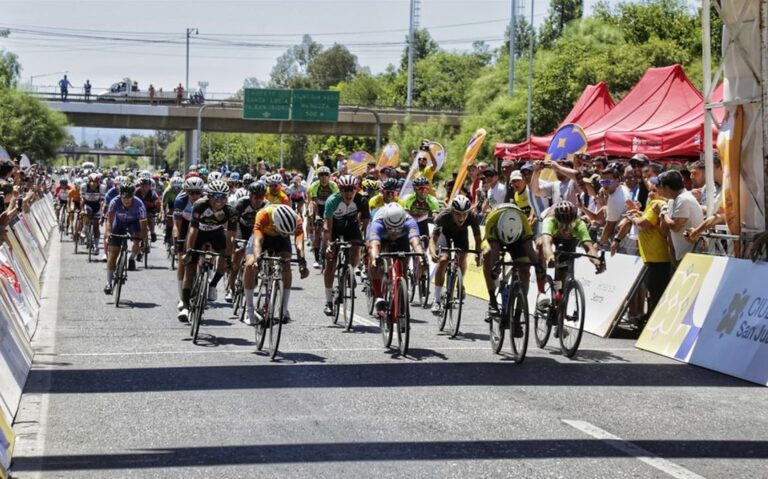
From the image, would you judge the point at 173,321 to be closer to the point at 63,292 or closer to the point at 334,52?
the point at 63,292

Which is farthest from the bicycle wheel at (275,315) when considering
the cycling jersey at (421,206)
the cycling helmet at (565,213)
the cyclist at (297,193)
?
the cyclist at (297,193)

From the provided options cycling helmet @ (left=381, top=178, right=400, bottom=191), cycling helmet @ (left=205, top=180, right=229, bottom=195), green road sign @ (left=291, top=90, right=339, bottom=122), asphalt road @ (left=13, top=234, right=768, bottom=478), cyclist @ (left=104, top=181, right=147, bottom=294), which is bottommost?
asphalt road @ (left=13, top=234, right=768, bottom=478)

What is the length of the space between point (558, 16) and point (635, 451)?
371ft

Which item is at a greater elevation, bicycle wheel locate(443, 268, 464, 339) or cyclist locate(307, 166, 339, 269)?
cyclist locate(307, 166, 339, 269)

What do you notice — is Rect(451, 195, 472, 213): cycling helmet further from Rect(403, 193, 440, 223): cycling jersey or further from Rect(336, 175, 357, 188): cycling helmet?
Rect(403, 193, 440, 223): cycling jersey

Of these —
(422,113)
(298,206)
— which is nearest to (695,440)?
(298,206)

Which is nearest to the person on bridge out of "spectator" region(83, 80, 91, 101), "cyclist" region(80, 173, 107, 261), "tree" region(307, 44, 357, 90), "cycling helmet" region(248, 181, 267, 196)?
"spectator" region(83, 80, 91, 101)

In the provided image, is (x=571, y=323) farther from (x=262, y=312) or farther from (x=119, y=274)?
(x=119, y=274)

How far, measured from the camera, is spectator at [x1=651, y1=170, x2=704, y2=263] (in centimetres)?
1426

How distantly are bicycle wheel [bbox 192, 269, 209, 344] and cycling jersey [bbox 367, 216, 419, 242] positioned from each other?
2016mm

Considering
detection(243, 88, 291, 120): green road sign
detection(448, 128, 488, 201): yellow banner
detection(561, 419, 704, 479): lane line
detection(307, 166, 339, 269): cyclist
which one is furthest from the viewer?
detection(243, 88, 291, 120): green road sign

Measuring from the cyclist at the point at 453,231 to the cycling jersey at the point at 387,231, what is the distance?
0.59 metres

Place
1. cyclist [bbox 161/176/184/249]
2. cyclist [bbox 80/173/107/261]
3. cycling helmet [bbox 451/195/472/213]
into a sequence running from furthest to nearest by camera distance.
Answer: cyclist [bbox 80/173/107/261]
cyclist [bbox 161/176/184/249]
cycling helmet [bbox 451/195/472/213]

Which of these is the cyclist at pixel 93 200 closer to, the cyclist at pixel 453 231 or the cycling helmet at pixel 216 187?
the cycling helmet at pixel 216 187
